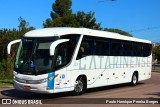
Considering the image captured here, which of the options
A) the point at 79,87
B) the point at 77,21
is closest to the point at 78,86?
the point at 79,87

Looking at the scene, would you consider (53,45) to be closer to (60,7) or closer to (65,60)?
(65,60)

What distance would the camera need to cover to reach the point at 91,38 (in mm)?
18734

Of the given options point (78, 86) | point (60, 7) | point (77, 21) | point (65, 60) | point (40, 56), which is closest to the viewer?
point (40, 56)

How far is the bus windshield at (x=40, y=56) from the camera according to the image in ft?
52.1

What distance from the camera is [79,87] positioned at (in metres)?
17.7

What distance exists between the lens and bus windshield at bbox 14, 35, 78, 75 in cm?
1587

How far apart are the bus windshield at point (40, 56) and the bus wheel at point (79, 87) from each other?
4.69 ft

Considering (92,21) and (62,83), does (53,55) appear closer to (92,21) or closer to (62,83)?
(62,83)

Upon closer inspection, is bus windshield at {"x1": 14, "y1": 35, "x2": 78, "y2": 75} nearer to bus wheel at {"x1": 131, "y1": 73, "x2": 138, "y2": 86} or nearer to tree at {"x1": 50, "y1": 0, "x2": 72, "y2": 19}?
bus wheel at {"x1": 131, "y1": 73, "x2": 138, "y2": 86}

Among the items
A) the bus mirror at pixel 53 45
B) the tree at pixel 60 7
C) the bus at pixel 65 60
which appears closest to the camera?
the bus mirror at pixel 53 45

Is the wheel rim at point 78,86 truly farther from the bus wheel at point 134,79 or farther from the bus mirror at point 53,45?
the bus wheel at point 134,79

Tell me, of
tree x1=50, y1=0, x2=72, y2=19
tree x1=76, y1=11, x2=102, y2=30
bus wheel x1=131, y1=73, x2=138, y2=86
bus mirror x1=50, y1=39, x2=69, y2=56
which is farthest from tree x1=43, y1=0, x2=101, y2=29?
bus mirror x1=50, y1=39, x2=69, y2=56

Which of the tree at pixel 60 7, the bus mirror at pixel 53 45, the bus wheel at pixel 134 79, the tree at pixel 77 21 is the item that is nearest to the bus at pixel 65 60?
the bus mirror at pixel 53 45

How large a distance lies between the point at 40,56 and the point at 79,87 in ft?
9.15
